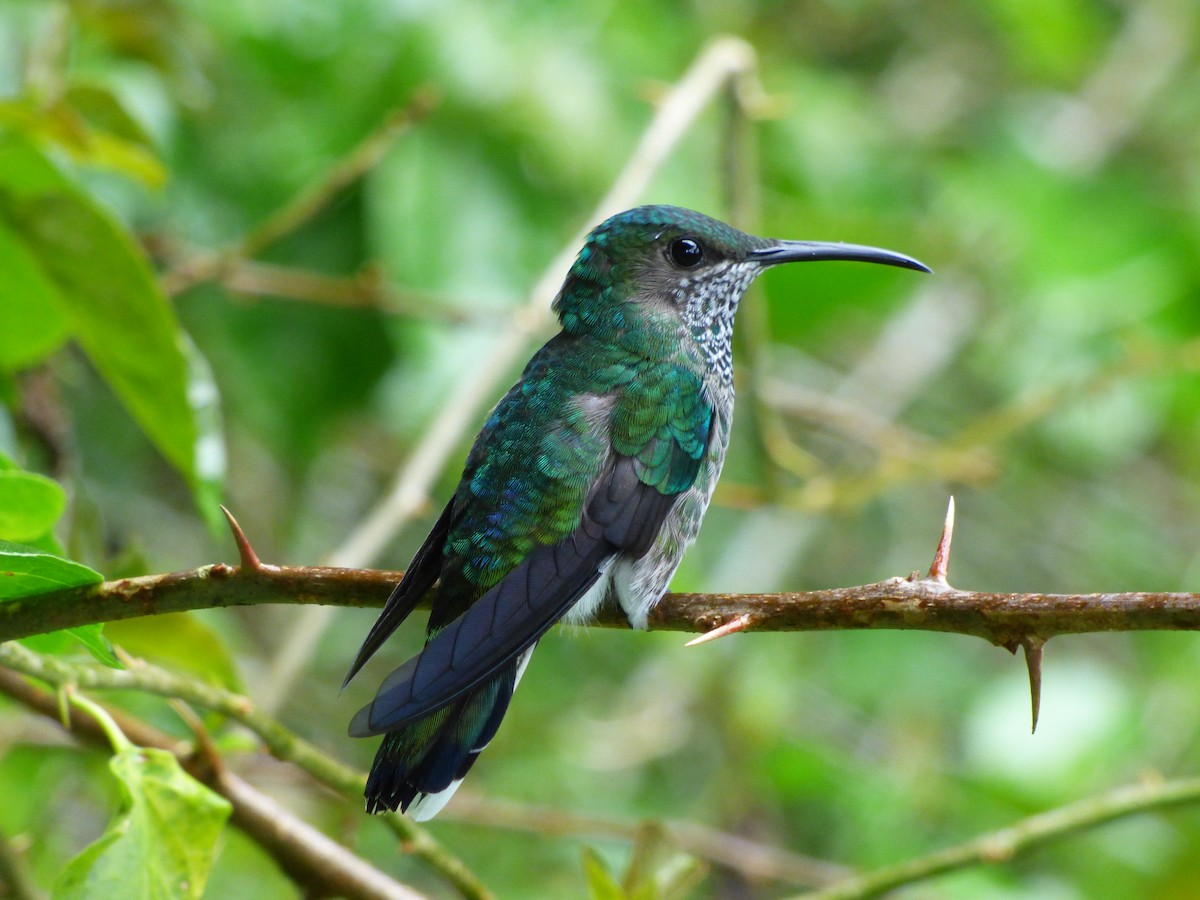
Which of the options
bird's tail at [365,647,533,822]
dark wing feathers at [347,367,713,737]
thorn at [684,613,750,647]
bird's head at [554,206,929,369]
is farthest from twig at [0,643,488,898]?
bird's head at [554,206,929,369]

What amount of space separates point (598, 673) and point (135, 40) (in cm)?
347

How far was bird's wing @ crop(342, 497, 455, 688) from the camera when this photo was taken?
7.30 ft

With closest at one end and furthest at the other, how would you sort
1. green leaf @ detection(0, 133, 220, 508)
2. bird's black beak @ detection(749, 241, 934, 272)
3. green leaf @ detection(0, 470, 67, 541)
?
1. green leaf @ detection(0, 470, 67, 541)
2. green leaf @ detection(0, 133, 220, 508)
3. bird's black beak @ detection(749, 241, 934, 272)

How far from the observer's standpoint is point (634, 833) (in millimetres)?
3152

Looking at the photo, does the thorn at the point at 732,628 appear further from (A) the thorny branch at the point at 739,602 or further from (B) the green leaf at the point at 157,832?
(B) the green leaf at the point at 157,832

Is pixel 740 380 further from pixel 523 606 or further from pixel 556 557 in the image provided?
pixel 523 606

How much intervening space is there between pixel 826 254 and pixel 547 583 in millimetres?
1134

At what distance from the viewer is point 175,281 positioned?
356 centimetres

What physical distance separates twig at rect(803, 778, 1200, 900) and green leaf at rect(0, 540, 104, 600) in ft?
4.47

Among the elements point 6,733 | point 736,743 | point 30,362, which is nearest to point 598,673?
point 736,743

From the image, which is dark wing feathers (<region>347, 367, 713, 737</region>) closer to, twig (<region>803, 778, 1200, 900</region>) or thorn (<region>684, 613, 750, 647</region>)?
thorn (<region>684, 613, 750, 647</region>)

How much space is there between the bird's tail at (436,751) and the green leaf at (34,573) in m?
0.65

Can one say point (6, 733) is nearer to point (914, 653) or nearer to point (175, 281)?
point (175, 281)

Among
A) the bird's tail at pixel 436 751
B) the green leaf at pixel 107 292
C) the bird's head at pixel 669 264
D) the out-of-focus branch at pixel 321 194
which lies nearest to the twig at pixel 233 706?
the bird's tail at pixel 436 751
